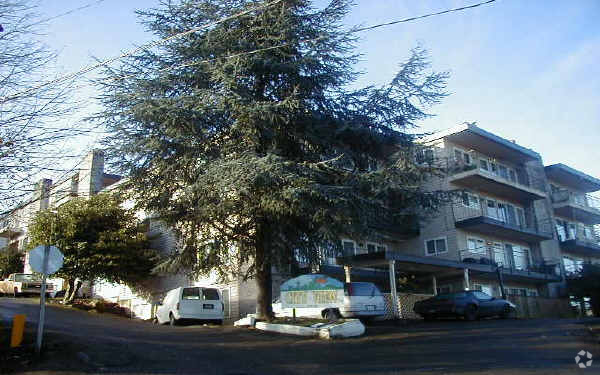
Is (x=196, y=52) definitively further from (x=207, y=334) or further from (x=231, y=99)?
(x=207, y=334)

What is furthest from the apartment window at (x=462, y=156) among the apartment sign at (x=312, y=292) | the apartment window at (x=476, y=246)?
the apartment sign at (x=312, y=292)

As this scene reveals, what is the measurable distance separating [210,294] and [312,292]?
5518 millimetres

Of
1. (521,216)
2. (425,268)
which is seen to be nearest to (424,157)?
(425,268)

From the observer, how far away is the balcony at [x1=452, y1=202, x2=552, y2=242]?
31.3 meters

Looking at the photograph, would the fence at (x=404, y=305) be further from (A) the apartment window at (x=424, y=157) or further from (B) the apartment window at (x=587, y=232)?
(B) the apartment window at (x=587, y=232)

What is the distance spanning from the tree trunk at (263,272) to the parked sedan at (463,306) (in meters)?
7.95

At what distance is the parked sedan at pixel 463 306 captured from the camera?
23.4 m

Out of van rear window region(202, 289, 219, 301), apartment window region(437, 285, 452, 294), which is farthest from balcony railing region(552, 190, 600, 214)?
van rear window region(202, 289, 219, 301)

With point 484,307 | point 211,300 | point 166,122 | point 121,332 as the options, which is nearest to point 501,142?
point 484,307

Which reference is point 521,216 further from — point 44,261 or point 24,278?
point 44,261

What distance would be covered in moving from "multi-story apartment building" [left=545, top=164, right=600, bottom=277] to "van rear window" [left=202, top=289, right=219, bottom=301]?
25.1 meters

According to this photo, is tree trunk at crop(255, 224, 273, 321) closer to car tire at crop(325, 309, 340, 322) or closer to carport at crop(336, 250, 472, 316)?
car tire at crop(325, 309, 340, 322)

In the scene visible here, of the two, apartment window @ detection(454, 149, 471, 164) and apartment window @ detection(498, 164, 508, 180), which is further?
apartment window @ detection(498, 164, 508, 180)

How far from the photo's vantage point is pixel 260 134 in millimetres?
18453
